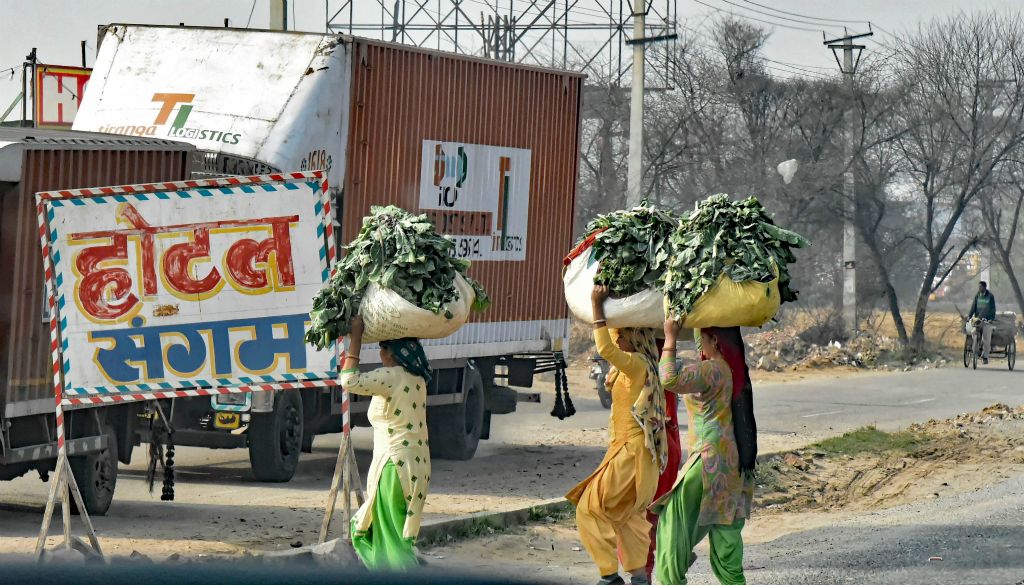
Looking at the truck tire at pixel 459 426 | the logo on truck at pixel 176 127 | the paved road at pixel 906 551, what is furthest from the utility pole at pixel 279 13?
the paved road at pixel 906 551

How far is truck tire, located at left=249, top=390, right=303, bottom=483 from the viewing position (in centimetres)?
1347

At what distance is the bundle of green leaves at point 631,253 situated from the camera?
8414 mm

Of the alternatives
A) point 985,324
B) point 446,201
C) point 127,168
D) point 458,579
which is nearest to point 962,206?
point 985,324

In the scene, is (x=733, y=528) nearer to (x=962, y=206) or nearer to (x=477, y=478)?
(x=477, y=478)

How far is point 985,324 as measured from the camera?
3019cm

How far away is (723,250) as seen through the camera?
313 inches

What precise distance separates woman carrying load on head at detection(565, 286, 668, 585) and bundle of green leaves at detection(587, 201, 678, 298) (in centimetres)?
10

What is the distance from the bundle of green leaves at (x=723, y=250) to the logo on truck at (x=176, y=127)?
250 inches

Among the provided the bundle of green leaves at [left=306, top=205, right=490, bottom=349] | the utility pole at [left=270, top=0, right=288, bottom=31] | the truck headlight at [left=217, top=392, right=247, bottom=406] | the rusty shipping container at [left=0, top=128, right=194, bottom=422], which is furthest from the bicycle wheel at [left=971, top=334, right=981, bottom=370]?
the bundle of green leaves at [left=306, top=205, right=490, bottom=349]

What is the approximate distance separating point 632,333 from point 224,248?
2683 millimetres

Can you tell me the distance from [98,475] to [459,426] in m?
5.19

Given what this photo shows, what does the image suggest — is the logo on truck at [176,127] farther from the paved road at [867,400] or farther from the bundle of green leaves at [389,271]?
the paved road at [867,400]

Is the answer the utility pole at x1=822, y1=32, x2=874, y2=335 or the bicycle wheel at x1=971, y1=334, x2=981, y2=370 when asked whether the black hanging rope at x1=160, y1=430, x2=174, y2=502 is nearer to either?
the bicycle wheel at x1=971, y1=334, x2=981, y2=370

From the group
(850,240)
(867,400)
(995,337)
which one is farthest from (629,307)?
(850,240)
